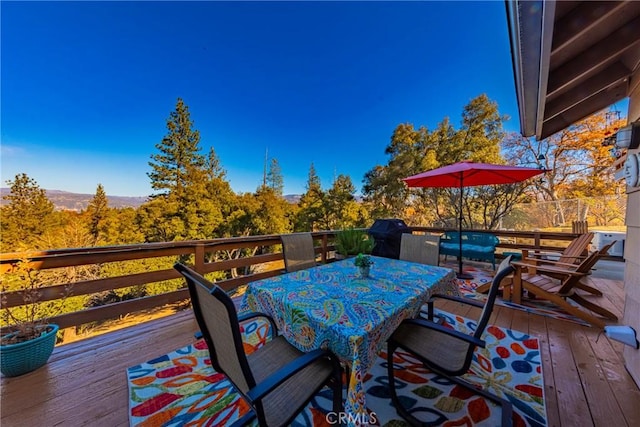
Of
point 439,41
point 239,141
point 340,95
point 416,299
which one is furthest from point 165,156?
point 416,299

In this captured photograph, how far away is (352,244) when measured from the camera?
4121mm

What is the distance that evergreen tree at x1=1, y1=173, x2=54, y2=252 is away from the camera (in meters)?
10.9

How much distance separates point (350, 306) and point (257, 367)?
58cm

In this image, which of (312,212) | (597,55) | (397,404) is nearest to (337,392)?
(397,404)

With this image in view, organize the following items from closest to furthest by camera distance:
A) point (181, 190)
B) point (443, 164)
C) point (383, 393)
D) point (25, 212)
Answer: point (383, 393), point (443, 164), point (25, 212), point (181, 190)

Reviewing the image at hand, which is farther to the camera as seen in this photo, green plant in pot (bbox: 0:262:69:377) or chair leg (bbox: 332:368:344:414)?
green plant in pot (bbox: 0:262:69:377)

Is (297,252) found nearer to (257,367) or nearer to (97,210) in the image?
(257,367)

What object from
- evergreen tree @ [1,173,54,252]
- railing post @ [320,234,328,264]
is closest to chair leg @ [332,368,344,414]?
railing post @ [320,234,328,264]

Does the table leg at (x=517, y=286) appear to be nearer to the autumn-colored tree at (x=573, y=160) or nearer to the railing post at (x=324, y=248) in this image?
the railing post at (x=324, y=248)

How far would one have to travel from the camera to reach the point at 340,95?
1066 centimetres

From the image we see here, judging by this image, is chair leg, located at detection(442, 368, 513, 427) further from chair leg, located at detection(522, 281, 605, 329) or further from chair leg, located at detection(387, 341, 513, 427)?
chair leg, located at detection(522, 281, 605, 329)

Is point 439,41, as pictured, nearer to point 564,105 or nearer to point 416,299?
point 564,105

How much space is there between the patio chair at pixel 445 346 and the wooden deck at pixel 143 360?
1.48ft

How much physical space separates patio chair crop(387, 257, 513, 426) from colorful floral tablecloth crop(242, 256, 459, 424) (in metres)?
0.14
